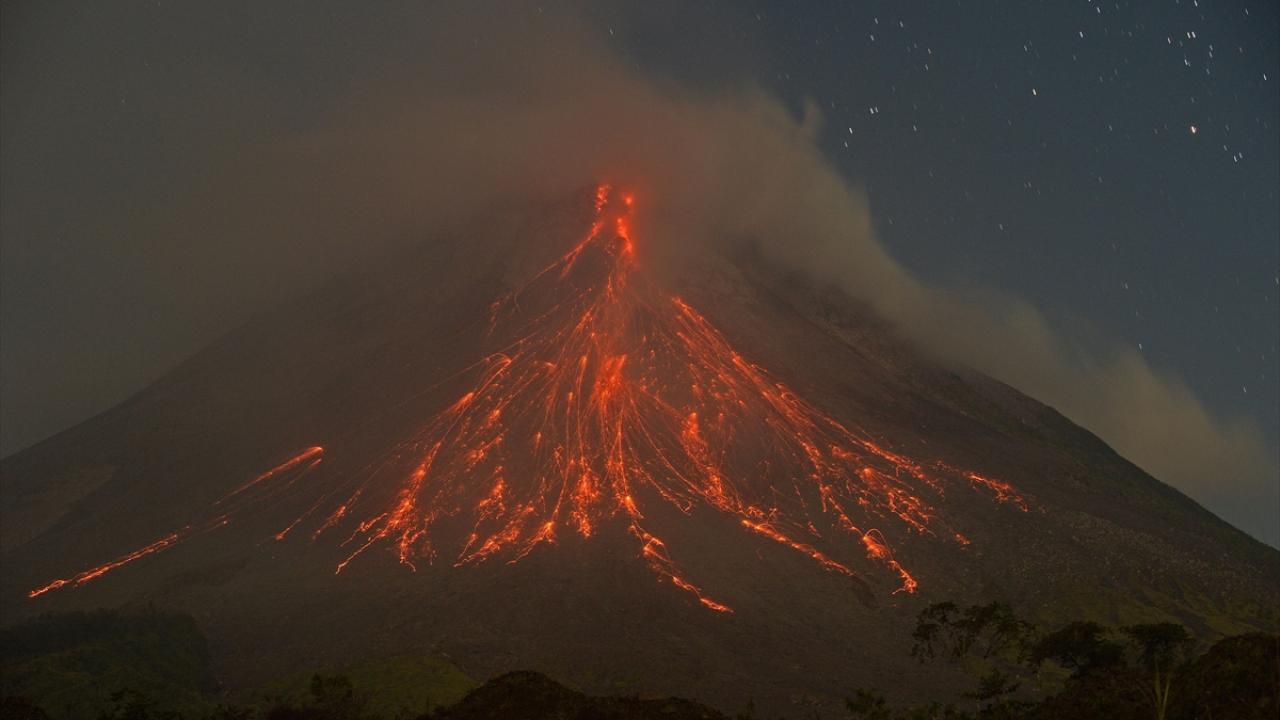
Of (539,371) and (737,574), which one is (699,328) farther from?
(737,574)

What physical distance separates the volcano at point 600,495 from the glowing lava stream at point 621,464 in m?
0.39

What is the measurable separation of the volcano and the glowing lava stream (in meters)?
0.39

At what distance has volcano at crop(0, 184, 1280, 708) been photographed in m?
60.2

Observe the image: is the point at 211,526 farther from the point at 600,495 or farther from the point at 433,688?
the point at 433,688

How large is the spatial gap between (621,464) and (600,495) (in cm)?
741

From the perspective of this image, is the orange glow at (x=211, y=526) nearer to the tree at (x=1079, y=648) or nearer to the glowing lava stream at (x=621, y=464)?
the glowing lava stream at (x=621, y=464)

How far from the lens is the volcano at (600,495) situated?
60156 millimetres

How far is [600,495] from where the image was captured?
8200 cm

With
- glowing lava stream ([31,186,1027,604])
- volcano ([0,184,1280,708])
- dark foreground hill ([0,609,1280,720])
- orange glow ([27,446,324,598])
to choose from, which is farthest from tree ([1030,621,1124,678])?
orange glow ([27,446,324,598])

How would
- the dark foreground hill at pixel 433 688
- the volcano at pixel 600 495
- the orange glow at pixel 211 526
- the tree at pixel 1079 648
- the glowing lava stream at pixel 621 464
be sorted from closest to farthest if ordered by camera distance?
the dark foreground hill at pixel 433 688 < the tree at pixel 1079 648 < the volcano at pixel 600 495 < the orange glow at pixel 211 526 < the glowing lava stream at pixel 621 464

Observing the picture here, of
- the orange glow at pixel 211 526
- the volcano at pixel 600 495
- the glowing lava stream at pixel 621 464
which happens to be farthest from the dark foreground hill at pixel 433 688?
the glowing lava stream at pixel 621 464

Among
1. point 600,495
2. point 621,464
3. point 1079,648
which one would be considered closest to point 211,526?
point 600,495

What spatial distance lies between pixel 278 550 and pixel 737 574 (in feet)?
144

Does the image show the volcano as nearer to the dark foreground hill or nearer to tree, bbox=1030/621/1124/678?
the dark foreground hill
